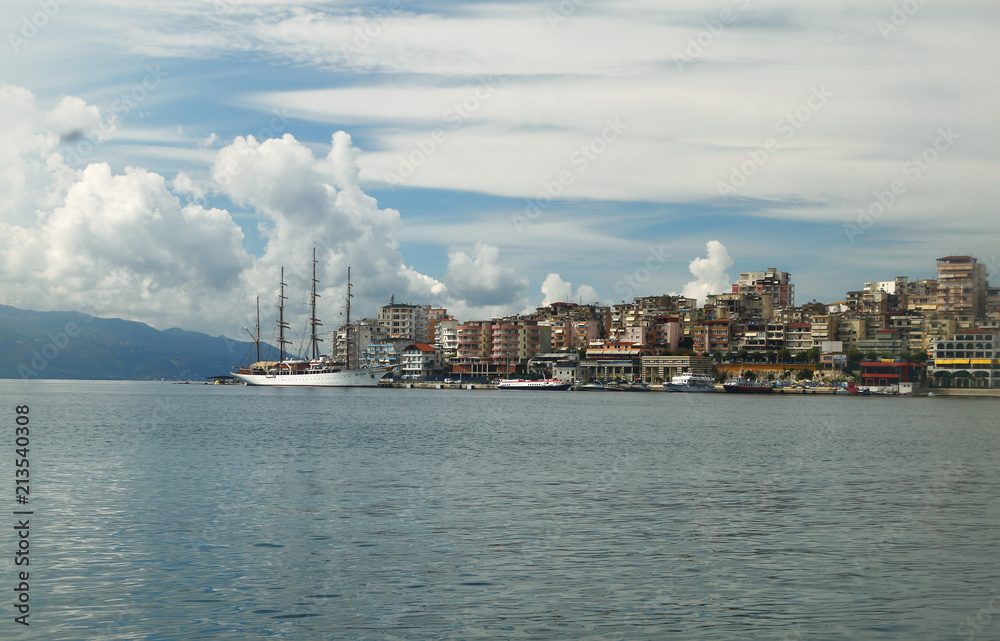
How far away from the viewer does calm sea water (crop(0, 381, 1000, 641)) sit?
16.4 metres

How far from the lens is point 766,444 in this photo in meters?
59.3

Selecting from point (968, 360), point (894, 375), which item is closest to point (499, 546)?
point (894, 375)

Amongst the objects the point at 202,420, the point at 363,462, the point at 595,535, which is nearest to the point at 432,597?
the point at 595,535

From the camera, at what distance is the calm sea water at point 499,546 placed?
16.4 metres

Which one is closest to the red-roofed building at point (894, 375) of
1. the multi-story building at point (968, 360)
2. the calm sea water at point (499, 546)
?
the multi-story building at point (968, 360)

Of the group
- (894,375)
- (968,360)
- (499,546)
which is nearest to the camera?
(499,546)

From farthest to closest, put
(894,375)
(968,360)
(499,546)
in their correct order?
1. (894,375)
2. (968,360)
3. (499,546)

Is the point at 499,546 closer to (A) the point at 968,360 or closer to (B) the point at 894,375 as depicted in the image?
(B) the point at 894,375

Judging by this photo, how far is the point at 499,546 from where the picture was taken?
73.6 ft

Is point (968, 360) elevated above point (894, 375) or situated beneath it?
elevated above

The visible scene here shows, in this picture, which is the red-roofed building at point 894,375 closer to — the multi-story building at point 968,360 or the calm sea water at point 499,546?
the multi-story building at point 968,360

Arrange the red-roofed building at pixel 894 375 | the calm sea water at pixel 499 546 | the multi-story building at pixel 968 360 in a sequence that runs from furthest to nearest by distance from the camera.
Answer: the red-roofed building at pixel 894 375, the multi-story building at pixel 968 360, the calm sea water at pixel 499 546

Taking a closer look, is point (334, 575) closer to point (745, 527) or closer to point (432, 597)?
point (432, 597)

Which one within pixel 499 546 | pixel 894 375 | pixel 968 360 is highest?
pixel 968 360
